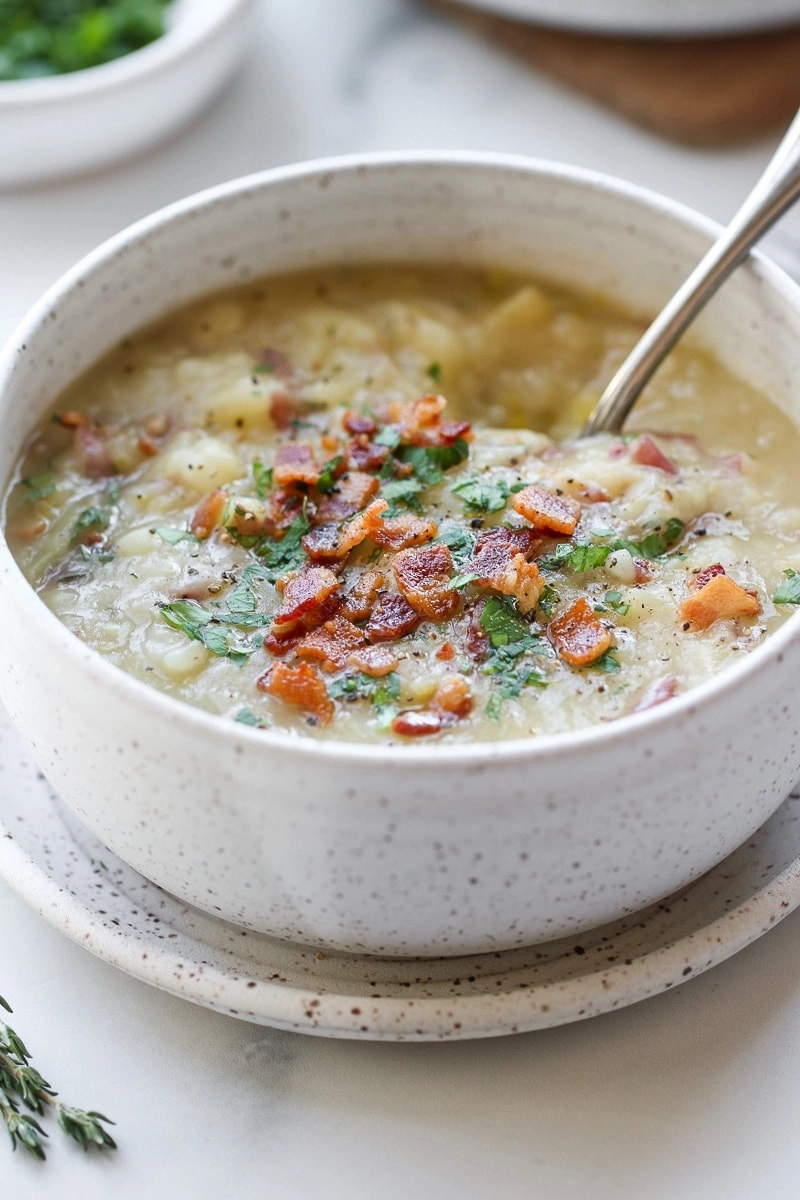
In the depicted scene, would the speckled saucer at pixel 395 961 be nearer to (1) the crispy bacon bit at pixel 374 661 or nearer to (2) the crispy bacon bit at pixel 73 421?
(1) the crispy bacon bit at pixel 374 661

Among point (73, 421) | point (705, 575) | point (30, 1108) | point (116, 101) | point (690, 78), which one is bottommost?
point (30, 1108)

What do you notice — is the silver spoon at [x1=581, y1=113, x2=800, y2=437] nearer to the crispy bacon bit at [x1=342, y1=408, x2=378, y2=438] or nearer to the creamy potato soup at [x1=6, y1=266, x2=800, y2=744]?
the creamy potato soup at [x1=6, y1=266, x2=800, y2=744]

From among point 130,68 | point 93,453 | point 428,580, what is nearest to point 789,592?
point 428,580

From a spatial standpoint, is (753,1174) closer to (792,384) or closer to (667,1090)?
(667,1090)

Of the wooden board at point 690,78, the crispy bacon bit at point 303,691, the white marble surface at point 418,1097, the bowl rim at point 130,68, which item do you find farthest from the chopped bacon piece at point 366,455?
the wooden board at point 690,78

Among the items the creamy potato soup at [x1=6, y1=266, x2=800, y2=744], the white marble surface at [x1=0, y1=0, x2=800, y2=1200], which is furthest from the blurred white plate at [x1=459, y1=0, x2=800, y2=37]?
the white marble surface at [x1=0, y1=0, x2=800, y2=1200]

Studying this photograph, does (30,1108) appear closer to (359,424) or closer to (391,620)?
(391,620)
